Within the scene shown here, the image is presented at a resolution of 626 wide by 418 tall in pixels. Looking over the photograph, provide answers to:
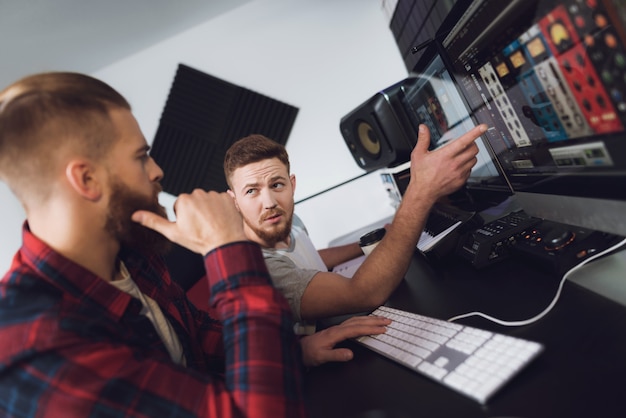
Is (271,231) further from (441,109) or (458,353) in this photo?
(458,353)

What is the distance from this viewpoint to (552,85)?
78cm

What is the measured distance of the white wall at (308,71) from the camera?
2996 mm

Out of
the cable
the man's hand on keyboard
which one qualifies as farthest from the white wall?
the cable

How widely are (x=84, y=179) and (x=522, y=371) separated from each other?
0.84 metres

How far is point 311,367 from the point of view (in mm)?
976

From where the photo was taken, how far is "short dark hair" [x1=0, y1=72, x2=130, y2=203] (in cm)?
81

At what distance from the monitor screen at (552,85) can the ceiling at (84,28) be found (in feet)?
6.55

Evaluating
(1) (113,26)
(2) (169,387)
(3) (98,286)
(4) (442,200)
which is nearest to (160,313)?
(3) (98,286)

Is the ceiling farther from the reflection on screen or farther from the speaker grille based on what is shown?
the reflection on screen

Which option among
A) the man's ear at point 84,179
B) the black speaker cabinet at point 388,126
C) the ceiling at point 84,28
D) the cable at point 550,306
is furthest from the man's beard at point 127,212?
the ceiling at point 84,28

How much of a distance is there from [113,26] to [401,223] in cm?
230

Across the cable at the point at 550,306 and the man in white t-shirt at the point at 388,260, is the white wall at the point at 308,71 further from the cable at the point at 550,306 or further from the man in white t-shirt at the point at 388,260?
the cable at the point at 550,306

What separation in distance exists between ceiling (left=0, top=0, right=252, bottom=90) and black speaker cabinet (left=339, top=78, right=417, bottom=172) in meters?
1.42

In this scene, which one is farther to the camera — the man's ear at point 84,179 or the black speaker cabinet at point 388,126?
the black speaker cabinet at point 388,126
